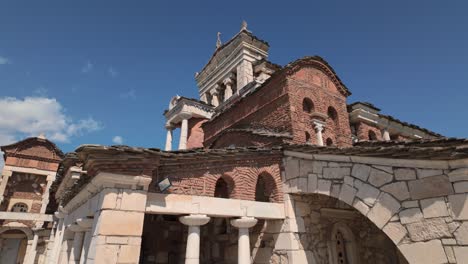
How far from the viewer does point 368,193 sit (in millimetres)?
5266

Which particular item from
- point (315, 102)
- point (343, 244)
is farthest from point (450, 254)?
point (315, 102)

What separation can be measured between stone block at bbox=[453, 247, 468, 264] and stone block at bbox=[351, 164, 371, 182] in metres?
1.69

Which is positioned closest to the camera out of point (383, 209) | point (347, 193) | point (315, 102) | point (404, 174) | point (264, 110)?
point (404, 174)

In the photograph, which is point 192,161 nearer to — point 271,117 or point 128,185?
point 128,185

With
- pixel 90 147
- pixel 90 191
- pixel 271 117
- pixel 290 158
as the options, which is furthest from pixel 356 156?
pixel 90 191

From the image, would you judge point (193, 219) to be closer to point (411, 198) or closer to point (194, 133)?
point (411, 198)

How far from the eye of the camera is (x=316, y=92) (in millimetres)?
9531

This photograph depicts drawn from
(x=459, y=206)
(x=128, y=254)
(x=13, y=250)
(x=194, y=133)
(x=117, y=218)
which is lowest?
(x=13, y=250)

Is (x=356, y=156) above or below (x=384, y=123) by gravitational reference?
below

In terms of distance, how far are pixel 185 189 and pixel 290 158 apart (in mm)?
2660

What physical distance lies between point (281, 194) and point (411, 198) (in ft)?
9.03

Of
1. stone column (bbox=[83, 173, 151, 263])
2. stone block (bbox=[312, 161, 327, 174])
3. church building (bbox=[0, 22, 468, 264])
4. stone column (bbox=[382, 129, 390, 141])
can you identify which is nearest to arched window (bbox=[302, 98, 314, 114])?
church building (bbox=[0, 22, 468, 264])

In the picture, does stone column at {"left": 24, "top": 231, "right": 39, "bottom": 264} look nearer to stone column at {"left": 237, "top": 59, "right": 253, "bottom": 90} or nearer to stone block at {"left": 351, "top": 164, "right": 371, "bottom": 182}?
stone column at {"left": 237, "top": 59, "right": 253, "bottom": 90}

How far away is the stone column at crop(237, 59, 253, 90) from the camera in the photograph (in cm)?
2156
